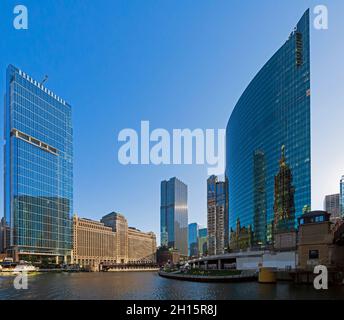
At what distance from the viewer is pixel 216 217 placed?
170 metres

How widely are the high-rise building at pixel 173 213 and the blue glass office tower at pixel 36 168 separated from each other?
5933cm

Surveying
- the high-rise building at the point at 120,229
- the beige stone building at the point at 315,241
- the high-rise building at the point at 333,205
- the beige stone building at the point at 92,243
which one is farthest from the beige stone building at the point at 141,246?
the beige stone building at the point at 315,241

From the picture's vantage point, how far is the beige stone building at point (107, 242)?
133 metres

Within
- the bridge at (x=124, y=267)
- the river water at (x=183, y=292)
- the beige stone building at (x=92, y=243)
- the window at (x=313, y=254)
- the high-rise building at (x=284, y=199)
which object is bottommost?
the bridge at (x=124, y=267)

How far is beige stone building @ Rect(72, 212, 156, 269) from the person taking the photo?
5226 inches

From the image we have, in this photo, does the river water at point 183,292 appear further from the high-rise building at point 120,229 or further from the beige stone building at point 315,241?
the high-rise building at point 120,229

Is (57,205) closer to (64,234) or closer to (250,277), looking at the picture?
(64,234)

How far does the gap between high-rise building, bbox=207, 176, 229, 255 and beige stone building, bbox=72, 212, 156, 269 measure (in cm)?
3134

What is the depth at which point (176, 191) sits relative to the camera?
577 feet

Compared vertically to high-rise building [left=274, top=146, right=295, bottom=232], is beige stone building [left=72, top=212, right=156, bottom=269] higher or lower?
lower

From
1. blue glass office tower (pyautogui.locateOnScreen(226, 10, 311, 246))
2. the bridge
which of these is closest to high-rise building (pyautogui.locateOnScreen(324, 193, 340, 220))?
blue glass office tower (pyautogui.locateOnScreen(226, 10, 311, 246))

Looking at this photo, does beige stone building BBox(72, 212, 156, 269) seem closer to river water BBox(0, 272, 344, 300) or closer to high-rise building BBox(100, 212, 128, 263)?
high-rise building BBox(100, 212, 128, 263)
